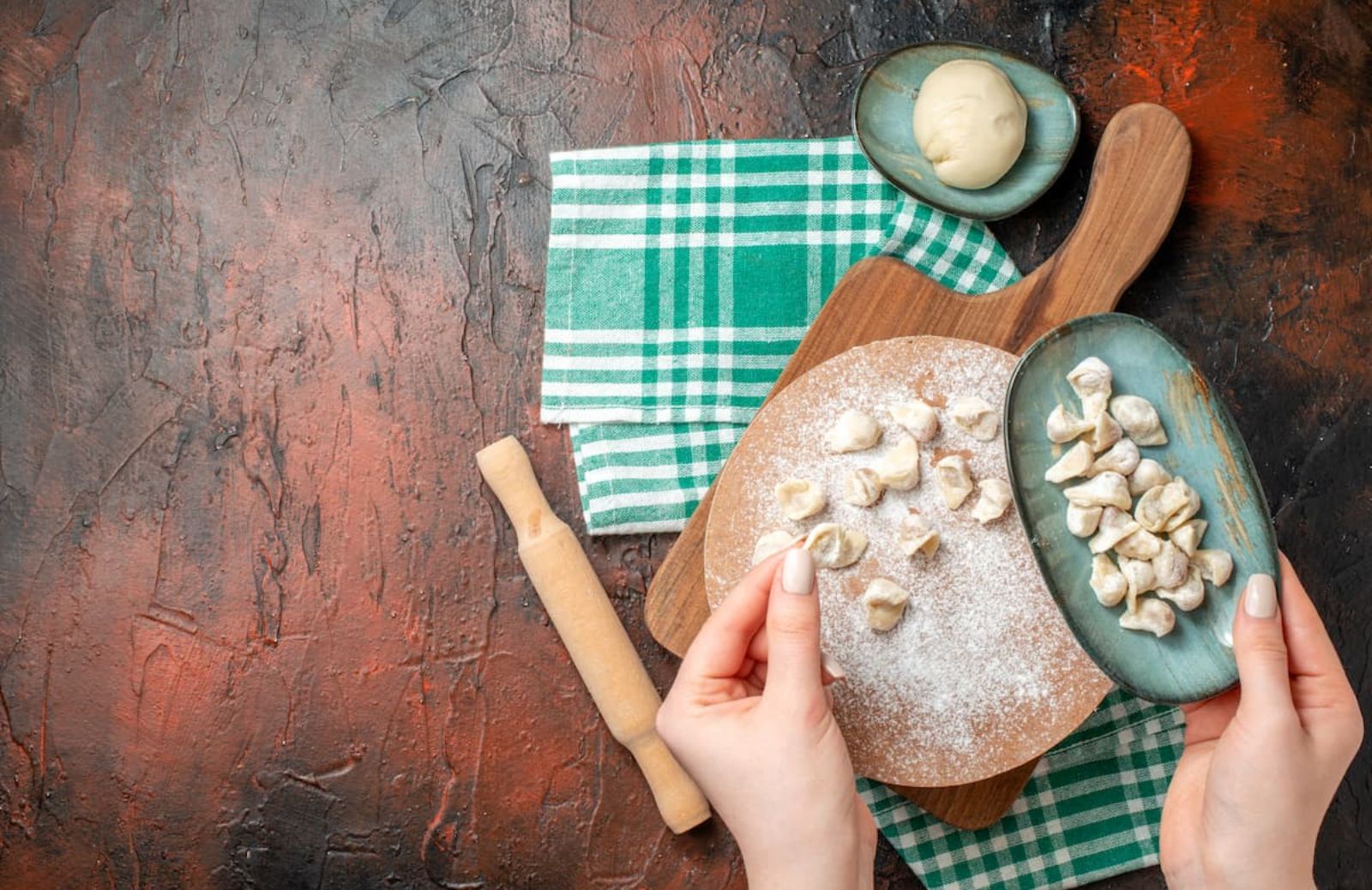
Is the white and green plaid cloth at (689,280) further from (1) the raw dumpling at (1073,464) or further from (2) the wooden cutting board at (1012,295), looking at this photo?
(1) the raw dumpling at (1073,464)

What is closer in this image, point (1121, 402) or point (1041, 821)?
point (1121, 402)

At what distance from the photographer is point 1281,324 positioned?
1.27 m

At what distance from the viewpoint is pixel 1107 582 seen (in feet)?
3.29

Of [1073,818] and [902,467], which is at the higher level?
[902,467]

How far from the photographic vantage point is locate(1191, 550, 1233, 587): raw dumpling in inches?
39.4

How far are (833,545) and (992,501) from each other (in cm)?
18

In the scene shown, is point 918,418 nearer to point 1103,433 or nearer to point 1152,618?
point 1103,433

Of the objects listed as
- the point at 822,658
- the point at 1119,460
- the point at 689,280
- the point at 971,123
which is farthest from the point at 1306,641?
the point at 689,280

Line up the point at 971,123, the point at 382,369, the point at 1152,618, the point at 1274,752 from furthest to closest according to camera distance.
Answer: the point at 382,369 → the point at 971,123 → the point at 1152,618 → the point at 1274,752

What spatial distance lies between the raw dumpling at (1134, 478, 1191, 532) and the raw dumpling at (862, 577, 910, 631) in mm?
254

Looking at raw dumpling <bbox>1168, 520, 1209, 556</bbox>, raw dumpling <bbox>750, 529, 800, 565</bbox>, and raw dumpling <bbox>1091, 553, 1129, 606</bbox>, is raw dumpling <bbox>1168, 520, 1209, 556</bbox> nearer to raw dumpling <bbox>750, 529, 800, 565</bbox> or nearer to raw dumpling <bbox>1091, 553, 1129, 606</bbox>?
raw dumpling <bbox>1091, 553, 1129, 606</bbox>

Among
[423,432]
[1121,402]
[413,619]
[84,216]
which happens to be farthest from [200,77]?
[1121,402]

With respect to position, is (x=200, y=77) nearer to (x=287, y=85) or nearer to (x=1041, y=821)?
(x=287, y=85)

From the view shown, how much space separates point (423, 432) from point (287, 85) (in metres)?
0.49
